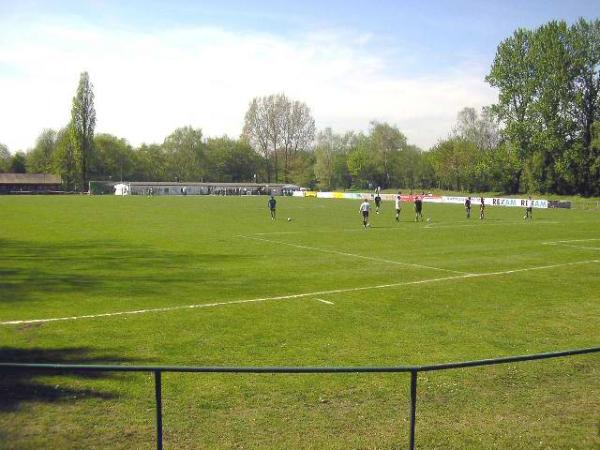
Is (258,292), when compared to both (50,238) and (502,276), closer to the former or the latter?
(502,276)

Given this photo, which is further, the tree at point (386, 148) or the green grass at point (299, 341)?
the tree at point (386, 148)

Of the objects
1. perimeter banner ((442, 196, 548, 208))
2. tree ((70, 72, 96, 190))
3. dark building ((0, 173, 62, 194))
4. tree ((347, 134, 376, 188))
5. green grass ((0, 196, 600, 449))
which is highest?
tree ((70, 72, 96, 190))

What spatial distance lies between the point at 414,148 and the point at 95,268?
118956 mm

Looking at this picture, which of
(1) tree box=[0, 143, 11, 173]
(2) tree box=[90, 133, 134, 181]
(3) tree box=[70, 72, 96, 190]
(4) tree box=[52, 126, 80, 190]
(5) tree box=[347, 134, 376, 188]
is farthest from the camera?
(1) tree box=[0, 143, 11, 173]

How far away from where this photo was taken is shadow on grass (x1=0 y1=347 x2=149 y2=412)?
264 inches

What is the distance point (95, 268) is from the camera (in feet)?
65.7

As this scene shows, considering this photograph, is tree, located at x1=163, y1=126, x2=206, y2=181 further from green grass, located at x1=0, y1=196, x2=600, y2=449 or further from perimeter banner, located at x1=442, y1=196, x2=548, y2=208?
green grass, located at x1=0, y1=196, x2=600, y2=449

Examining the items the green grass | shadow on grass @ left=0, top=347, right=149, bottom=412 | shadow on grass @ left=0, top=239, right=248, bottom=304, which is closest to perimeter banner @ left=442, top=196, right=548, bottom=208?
the green grass

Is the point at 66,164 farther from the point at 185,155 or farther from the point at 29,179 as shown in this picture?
the point at 185,155

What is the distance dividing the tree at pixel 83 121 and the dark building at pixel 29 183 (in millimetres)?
16631

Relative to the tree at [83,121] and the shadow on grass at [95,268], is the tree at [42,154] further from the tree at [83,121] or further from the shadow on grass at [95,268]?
the shadow on grass at [95,268]

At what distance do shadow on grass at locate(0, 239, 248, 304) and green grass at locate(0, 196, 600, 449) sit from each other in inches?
3.3

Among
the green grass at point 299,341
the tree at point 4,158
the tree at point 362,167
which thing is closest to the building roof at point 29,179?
the tree at point 4,158

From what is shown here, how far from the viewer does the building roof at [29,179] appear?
126319 millimetres
